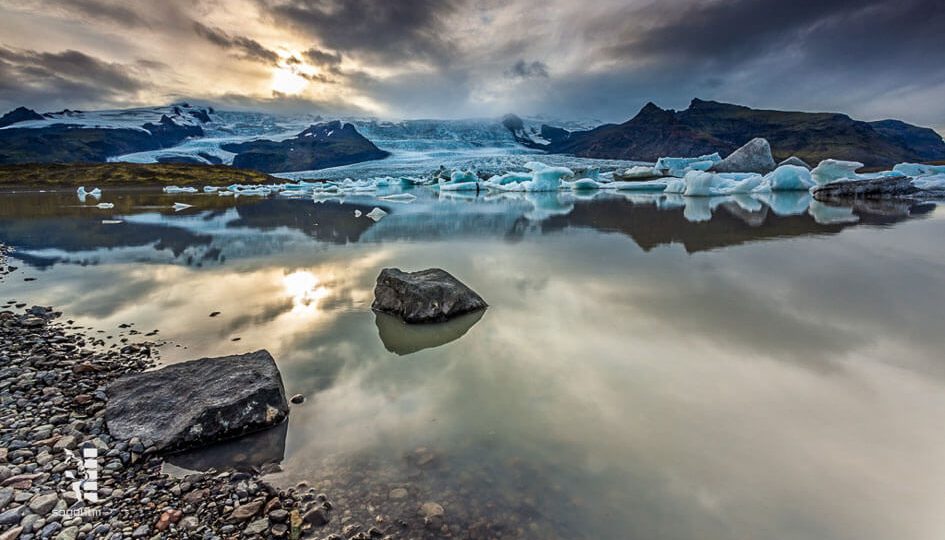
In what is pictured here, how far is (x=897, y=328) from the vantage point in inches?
189

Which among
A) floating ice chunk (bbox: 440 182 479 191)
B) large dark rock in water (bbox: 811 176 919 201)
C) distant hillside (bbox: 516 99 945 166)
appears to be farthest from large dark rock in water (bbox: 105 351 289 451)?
distant hillside (bbox: 516 99 945 166)

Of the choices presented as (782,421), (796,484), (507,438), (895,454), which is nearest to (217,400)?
(507,438)

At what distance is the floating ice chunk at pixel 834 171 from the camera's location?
86.0 ft

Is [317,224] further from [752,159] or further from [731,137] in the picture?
[731,137]

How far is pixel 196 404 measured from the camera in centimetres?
319

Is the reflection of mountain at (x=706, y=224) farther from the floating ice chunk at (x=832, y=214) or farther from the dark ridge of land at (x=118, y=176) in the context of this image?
the dark ridge of land at (x=118, y=176)

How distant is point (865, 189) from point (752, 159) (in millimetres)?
26717

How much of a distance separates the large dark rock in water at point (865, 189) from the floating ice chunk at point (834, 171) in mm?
1683

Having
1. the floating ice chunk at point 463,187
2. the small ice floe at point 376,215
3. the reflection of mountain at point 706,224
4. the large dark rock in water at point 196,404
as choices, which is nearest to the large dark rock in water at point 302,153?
the floating ice chunk at point 463,187

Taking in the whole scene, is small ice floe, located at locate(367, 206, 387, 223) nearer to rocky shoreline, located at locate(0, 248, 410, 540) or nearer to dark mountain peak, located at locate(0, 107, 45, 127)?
rocky shoreline, located at locate(0, 248, 410, 540)

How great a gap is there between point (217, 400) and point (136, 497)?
763 mm

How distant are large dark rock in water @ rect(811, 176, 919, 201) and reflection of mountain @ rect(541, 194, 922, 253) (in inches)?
226

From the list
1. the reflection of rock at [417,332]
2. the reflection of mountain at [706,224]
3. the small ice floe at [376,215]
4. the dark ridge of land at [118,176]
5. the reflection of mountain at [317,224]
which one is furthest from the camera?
the dark ridge of land at [118,176]

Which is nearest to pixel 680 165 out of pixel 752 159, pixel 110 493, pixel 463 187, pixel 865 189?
pixel 752 159
